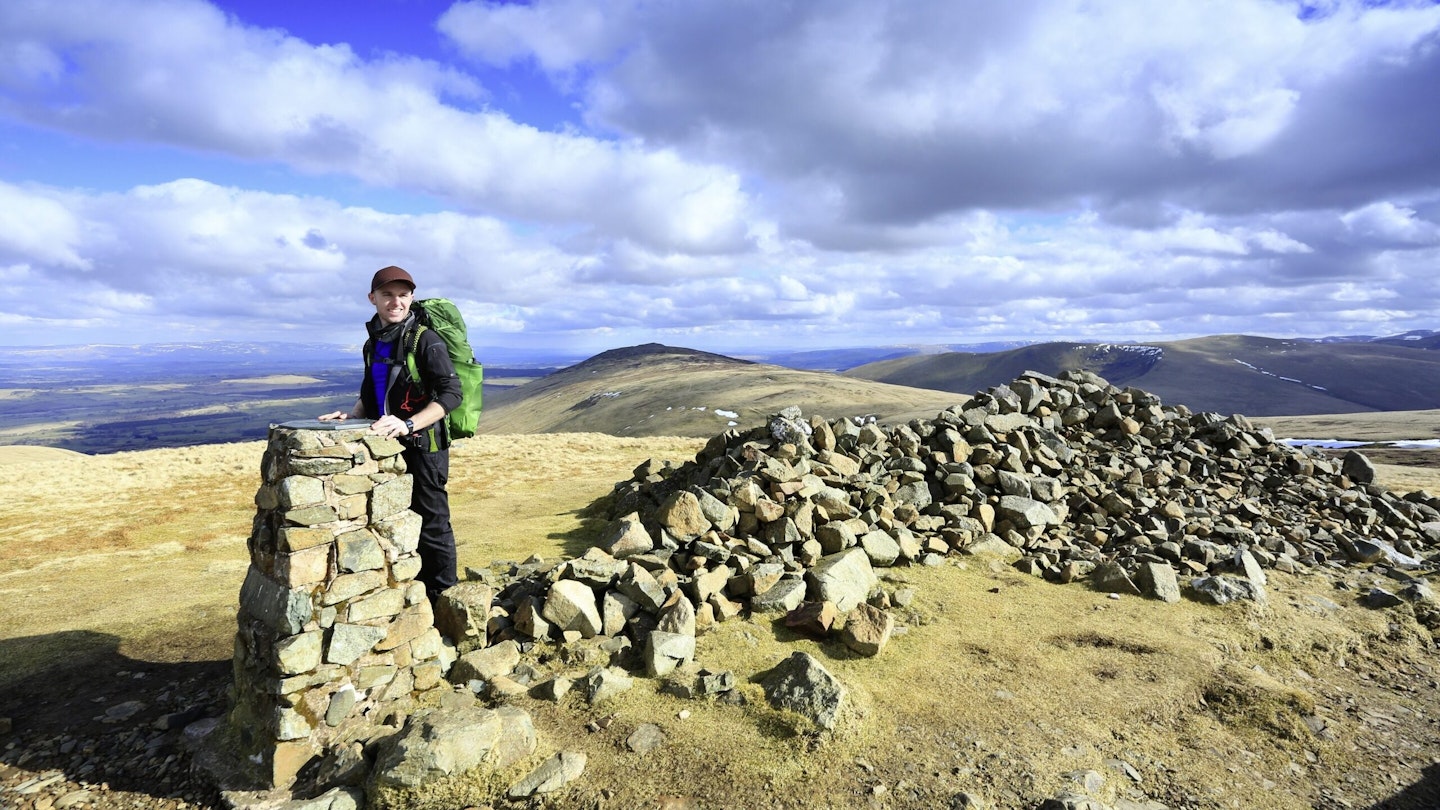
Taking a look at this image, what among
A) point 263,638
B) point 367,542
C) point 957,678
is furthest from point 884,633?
point 263,638

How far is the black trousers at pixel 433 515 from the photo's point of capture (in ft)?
24.5

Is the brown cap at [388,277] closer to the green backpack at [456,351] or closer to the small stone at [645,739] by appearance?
the green backpack at [456,351]

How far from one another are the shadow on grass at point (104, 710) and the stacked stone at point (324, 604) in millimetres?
701

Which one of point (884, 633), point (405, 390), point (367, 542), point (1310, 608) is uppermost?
point (405, 390)

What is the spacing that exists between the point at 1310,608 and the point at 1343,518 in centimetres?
612

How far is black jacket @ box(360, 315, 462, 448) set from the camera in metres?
7.07

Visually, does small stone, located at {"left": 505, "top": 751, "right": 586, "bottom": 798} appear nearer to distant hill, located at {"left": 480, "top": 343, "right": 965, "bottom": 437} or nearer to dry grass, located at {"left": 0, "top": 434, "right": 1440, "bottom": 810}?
dry grass, located at {"left": 0, "top": 434, "right": 1440, "bottom": 810}

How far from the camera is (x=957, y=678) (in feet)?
26.6

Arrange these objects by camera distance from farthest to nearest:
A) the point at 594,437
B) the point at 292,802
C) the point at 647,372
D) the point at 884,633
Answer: the point at 647,372
the point at 594,437
the point at 884,633
the point at 292,802

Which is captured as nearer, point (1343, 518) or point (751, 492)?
point (751, 492)

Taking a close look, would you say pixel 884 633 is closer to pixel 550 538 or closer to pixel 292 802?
pixel 292 802

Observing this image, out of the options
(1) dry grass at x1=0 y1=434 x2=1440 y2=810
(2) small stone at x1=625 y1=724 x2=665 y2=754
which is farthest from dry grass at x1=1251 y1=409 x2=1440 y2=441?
(2) small stone at x1=625 y1=724 x2=665 y2=754

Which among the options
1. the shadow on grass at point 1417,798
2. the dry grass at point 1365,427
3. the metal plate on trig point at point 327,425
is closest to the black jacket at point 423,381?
the metal plate on trig point at point 327,425

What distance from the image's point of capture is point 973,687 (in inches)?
312
